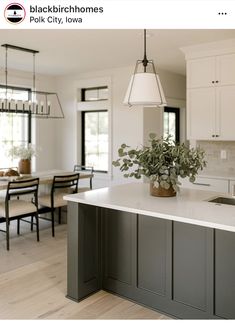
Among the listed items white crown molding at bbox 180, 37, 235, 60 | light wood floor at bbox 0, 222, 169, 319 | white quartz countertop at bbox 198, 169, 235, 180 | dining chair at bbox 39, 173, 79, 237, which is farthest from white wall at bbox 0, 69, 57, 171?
white quartz countertop at bbox 198, 169, 235, 180

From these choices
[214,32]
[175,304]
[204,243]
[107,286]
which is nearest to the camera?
[204,243]

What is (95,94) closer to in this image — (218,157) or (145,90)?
(218,157)

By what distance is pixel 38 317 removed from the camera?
2.58 m

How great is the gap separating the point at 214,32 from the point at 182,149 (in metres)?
2.02

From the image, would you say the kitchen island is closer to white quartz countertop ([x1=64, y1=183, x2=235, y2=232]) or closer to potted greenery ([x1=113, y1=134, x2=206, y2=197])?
white quartz countertop ([x1=64, y1=183, x2=235, y2=232])

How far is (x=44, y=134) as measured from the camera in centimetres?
700

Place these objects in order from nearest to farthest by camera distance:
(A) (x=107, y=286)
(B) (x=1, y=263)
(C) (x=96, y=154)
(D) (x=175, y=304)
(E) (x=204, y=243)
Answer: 1. (E) (x=204, y=243)
2. (D) (x=175, y=304)
3. (A) (x=107, y=286)
4. (B) (x=1, y=263)
5. (C) (x=96, y=154)

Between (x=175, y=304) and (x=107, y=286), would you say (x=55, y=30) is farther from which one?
(x=175, y=304)

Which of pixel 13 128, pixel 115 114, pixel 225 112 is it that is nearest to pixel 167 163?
pixel 225 112

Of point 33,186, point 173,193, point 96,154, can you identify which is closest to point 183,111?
point 96,154

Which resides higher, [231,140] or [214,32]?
[214,32]

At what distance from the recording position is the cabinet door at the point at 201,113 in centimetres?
465

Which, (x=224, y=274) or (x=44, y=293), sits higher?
(x=224, y=274)
